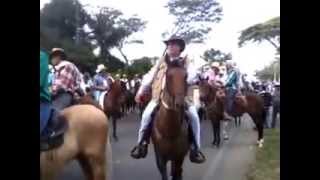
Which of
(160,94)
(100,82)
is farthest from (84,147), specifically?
(160,94)

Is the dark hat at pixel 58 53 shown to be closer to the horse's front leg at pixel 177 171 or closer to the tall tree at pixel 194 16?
the tall tree at pixel 194 16

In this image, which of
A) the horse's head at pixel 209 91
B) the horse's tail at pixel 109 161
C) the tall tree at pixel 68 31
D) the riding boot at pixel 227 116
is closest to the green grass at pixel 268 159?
the riding boot at pixel 227 116

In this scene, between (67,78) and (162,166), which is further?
(162,166)

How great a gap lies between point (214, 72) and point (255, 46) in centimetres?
37

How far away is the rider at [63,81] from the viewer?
15.4 feet

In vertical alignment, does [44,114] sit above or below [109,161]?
above

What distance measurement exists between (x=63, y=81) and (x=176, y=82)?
840 millimetres

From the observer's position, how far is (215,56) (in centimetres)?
473

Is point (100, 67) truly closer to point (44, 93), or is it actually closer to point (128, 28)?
point (128, 28)

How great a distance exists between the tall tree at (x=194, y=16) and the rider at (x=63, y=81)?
74 centimetres

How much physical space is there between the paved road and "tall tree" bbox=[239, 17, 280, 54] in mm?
607
